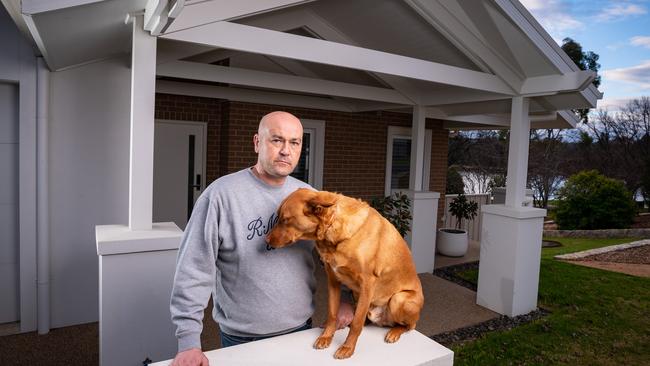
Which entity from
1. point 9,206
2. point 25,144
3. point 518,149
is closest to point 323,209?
point 25,144

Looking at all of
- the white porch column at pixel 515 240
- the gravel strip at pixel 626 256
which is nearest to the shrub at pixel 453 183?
the gravel strip at pixel 626 256

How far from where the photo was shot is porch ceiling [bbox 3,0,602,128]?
2.89 meters

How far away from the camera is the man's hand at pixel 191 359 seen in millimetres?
1421

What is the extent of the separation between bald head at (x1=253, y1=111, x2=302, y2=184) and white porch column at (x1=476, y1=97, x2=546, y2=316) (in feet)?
13.7

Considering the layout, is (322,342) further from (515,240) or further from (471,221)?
(471,221)

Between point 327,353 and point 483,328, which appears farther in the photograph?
point 483,328

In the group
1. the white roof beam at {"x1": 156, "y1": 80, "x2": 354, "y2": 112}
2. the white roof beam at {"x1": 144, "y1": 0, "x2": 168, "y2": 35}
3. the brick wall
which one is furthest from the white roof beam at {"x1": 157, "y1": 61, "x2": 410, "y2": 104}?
the brick wall

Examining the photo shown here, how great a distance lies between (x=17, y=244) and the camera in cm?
414

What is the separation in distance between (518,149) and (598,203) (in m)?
9.67

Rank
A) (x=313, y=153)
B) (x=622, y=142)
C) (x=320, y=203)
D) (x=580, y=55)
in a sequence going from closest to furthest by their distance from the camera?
1. (x=320, y=203)
2. (x=313, y=153)
3. (x=622, y=142)
4. (x=580, y=55)

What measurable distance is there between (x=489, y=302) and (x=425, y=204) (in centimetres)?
177

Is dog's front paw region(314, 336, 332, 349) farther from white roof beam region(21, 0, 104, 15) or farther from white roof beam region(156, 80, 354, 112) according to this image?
white roof beam region(156, 80, 354, 112)

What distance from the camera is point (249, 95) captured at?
6129 mm

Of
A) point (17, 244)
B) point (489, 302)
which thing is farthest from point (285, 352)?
point (489, 302)
